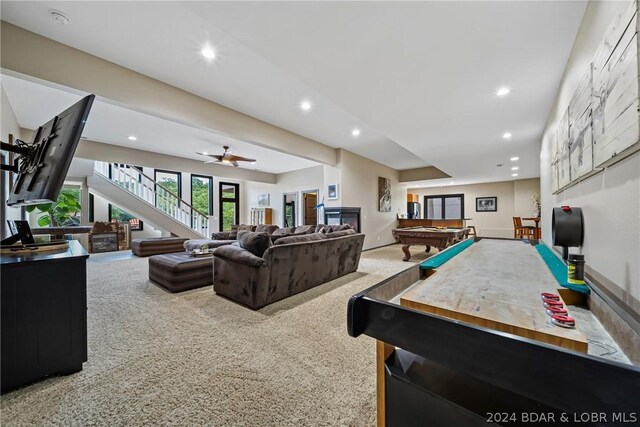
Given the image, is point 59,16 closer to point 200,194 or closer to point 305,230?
point 305,230

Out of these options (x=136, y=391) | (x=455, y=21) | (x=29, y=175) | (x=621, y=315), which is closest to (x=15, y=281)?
(x=29, y=175)

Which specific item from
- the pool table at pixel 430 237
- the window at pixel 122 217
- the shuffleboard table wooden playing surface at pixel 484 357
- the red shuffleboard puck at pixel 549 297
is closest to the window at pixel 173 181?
the window at pixel 122 217

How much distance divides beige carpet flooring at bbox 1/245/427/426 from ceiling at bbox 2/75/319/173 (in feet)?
8.99

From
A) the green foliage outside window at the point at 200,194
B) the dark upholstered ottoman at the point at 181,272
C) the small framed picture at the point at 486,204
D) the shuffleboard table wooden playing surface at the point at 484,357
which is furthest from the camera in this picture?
the small framed picture at the point at 486,204

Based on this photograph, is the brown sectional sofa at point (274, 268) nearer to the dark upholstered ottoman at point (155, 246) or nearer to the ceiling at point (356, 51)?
the ceiling at point (356, 51)

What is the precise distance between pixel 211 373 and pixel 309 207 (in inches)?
296

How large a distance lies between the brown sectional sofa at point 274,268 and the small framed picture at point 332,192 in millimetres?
2740

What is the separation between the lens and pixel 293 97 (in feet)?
11.7

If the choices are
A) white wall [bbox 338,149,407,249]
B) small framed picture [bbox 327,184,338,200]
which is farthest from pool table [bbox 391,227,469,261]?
small framed picture [bbox 327,184,338,200]

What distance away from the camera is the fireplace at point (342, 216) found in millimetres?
6297

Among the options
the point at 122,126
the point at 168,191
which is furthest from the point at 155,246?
the point at 122,126

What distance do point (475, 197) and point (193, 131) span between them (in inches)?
412

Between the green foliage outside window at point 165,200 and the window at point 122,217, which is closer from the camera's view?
the green foliage outside window at point 165,200

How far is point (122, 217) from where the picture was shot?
7.90 m
